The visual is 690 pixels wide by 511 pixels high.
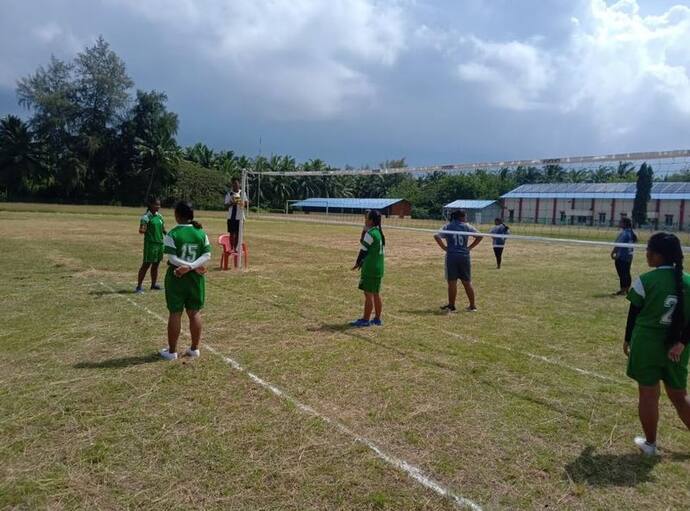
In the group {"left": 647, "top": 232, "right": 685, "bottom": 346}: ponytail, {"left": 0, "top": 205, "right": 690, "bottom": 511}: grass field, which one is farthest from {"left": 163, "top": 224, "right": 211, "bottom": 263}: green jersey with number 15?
{"left": 647, "top": 232, "right": 685, "bottom": 346}: ponytail

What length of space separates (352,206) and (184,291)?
7377 millimetres

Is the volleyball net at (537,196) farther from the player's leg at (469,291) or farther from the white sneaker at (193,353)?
the white sneaker at (193,353)

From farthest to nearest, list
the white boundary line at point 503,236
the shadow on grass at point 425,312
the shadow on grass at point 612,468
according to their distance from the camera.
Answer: the shadow on grass at point 425,312
the white boundary line at point 503,236
the shadow on grass at point 612,468

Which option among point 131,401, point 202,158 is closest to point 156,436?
point 131,401

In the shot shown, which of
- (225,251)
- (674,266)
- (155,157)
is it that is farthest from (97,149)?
(674,266)

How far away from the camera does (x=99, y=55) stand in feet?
218

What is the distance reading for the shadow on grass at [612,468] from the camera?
3.67 metres

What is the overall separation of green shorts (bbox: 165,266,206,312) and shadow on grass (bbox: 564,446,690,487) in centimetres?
407

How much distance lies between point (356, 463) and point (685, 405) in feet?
8.59

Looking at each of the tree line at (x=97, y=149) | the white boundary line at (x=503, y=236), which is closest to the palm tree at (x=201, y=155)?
the tree line at (x=97, y=149)

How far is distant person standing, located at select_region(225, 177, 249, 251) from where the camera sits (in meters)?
13.0

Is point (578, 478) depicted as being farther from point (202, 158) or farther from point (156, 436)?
point (202, 158)

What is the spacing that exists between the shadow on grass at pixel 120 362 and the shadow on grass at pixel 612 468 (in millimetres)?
4448

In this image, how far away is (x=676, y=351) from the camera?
3.83m
